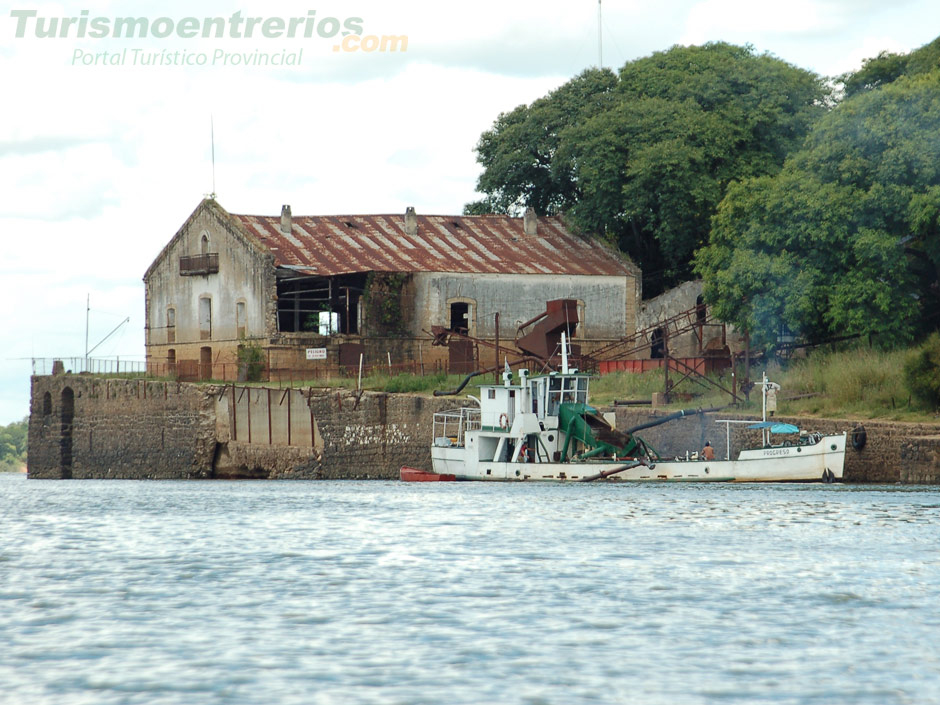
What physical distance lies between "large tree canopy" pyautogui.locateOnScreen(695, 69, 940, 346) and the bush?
4193 millimetres

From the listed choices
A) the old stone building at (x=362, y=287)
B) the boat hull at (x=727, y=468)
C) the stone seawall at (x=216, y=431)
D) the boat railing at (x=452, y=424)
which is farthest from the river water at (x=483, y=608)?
the old stone building at (x=362, y=287)

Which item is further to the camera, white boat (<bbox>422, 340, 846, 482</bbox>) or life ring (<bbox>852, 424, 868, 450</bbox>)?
white boat (<bbox>422, 340, 846, 482</bbox>)

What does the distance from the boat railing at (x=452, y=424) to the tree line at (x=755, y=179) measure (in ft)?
30.7

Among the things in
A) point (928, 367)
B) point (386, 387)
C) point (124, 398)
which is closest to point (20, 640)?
point (928, 367)

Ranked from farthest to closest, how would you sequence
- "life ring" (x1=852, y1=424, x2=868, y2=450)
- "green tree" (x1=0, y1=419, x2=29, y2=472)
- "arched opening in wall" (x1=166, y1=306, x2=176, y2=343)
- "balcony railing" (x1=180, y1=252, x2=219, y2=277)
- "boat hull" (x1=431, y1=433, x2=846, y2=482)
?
"green tree" (x1=0, y1=419, x2=29, y2=472) → "arched opening in wall" (x1=166, y1=306, x2=176, y2=343) → "balcony railing" (x1=180, y1=252, x2=219, y2=277) → "life ring" (x1=852, y1=424, x2=868, y2=450) → "boat hull" (x1=431, y1=433, x2=846, y2=482)

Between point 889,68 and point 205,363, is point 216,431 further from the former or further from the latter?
point 889,68

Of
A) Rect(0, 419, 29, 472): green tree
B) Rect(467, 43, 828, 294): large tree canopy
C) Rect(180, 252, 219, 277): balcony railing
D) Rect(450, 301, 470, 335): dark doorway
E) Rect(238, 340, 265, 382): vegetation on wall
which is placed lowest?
Rect(0, 419, 29, 472): green tree

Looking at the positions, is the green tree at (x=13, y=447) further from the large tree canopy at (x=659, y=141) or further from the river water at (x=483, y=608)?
the river water at (x=483, y=608)

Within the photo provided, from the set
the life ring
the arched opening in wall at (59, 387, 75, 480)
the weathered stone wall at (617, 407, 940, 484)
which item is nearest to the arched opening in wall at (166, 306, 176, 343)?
the arched opening in wall at (59, 387, 75, 480)

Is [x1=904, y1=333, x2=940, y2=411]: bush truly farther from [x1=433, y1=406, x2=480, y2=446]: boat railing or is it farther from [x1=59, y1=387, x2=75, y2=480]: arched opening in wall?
[x1=59, y1=387, x2=75, y2=480]: arched opening in wall

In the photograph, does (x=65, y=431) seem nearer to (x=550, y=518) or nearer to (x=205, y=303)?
(x=205, y=303)

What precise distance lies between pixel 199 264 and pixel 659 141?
21.0 metres

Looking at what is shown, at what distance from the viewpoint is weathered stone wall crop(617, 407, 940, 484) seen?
113 ft

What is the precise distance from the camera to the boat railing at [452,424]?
47.6 m
